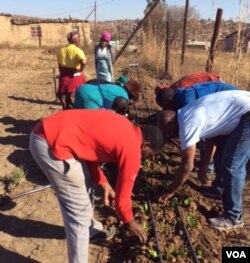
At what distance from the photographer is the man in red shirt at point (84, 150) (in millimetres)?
2740

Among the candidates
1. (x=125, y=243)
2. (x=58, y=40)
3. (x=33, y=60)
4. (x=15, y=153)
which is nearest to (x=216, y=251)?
(x=125, y=243)

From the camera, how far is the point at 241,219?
13.8 feet

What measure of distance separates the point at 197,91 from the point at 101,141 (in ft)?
7.19

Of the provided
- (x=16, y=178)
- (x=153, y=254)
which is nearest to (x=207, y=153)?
(x=153, y=254)

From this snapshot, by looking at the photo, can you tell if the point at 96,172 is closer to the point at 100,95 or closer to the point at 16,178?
the point at 100,95

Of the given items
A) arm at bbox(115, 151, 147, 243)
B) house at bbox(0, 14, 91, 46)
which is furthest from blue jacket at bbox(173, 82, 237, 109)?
house at bbox(0, 14, 91, 46)

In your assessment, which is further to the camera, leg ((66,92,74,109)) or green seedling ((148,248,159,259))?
leg ((66,92,74,109))

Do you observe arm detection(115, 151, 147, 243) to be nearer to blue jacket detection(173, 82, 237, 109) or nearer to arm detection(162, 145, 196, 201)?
arm detection(162, 145, 196, 201)

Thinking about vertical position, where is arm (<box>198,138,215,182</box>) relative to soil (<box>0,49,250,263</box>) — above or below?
above

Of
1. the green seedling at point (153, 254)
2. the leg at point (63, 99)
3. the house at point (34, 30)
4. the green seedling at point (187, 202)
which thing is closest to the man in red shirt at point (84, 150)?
the green seedling at point (153, 254)

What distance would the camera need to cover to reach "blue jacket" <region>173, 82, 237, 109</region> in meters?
4.62

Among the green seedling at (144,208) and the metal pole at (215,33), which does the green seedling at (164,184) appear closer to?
the green seedling at (144,208)

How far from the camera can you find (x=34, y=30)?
3216cm

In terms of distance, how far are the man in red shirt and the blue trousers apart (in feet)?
3.76
